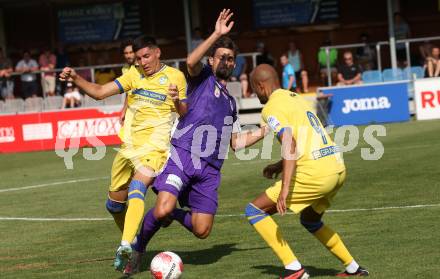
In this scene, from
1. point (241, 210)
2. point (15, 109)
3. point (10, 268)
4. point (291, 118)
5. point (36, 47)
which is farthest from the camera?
point (36, 47)

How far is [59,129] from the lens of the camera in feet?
90.9

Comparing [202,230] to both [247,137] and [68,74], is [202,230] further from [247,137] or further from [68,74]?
[68,74]

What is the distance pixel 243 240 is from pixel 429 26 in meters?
23.5

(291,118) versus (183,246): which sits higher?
(291,118)

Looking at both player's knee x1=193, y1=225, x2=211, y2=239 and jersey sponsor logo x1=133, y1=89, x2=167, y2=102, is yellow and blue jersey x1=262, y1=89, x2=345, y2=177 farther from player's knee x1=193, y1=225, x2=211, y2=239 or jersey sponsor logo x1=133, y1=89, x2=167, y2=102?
jersey sponsor logo x1=133, y1=89, x2=167, y2=102

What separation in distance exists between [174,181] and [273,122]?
1.45 m

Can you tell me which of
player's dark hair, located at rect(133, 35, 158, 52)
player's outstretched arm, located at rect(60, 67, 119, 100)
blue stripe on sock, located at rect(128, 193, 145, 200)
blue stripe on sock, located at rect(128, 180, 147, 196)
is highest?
player's dark hair, located at rect(133, 35, 158, 52)

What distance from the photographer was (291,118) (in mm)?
8844

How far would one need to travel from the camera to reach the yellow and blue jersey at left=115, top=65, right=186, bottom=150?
426 inches

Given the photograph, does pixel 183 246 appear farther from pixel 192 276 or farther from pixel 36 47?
pixel 36 47

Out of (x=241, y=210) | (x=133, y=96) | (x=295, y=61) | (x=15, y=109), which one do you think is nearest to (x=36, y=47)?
(x=15, y=109)

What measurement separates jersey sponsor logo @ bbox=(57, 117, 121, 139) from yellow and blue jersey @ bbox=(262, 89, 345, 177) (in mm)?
Result: 18848

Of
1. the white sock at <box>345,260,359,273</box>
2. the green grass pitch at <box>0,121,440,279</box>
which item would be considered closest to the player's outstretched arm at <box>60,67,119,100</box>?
the green grass pitch at <box>0,121,440,279</box>

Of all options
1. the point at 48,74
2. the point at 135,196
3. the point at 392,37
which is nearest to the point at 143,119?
the point at 135,196
